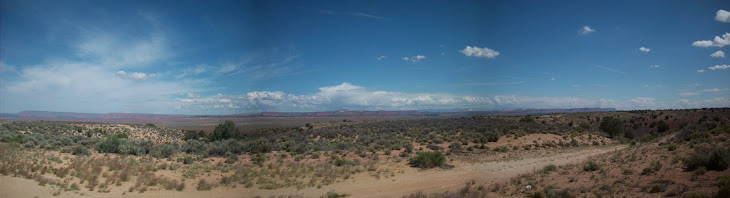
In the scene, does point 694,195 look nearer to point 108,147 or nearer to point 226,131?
point 108,147

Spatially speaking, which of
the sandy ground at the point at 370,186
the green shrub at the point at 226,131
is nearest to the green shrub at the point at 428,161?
the sandy ground at the point at 370,186

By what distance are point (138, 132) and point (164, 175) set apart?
35.4 metres

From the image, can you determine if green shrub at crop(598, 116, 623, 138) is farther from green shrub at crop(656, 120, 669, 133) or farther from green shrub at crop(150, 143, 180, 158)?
green shrub at crop(150, 143, 180, 158)

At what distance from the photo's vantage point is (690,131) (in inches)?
627

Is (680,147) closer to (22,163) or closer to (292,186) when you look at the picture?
(292,186)

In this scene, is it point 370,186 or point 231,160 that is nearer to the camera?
point 370,186

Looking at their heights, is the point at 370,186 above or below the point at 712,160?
below

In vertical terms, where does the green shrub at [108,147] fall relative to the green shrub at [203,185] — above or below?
above

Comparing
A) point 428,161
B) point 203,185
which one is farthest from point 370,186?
point 203,185

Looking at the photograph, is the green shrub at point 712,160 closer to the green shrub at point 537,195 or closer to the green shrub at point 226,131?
the green shrub at point 537,195

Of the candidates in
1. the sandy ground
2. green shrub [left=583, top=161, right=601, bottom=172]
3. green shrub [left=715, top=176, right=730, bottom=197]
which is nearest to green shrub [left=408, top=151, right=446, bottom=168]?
the sandy ground

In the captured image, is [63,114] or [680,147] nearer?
[680,147]

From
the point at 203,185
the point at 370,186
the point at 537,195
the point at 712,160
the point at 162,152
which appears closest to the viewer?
the point at 537,195

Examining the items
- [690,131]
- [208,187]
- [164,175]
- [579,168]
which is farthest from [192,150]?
[690,131]
